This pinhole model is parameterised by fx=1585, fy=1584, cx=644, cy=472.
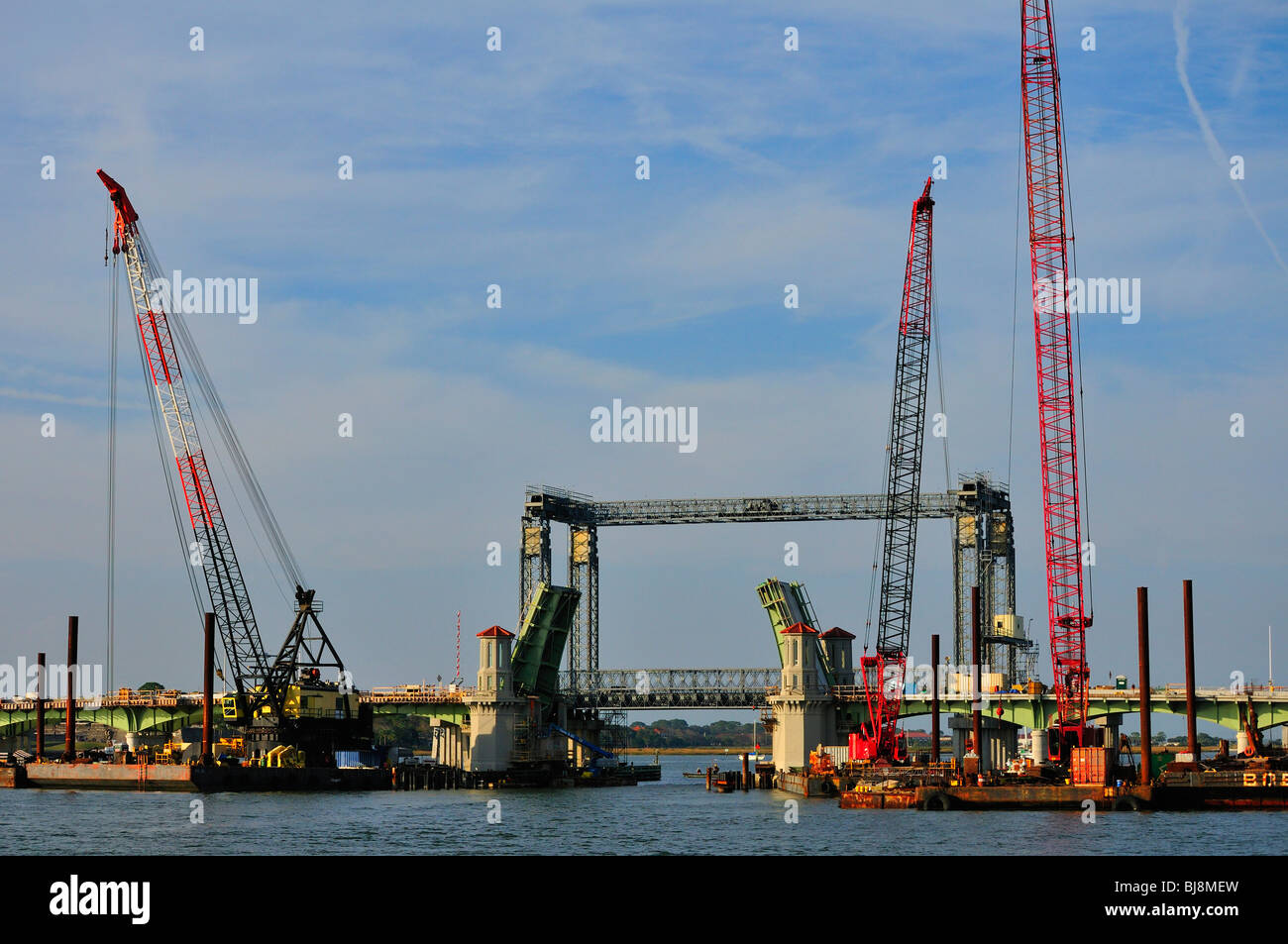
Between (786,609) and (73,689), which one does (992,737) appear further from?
(73,689)

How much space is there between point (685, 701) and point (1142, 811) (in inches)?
2940

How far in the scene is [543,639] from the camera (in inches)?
5536

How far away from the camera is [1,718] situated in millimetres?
163250

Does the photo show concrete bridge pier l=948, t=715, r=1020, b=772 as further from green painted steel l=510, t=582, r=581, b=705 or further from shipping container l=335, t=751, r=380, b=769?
shipping container l=335, t=751, r=380, b=769

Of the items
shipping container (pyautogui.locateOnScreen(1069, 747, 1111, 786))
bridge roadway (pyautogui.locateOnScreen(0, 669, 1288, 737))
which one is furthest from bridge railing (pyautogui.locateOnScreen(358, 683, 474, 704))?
shipping container (pyautogui.locateOnScreen(1069, 747, 1111, 786))

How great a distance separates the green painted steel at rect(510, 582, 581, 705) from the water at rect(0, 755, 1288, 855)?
3212 centimetres

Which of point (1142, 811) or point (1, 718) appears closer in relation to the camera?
point (1142, 811)

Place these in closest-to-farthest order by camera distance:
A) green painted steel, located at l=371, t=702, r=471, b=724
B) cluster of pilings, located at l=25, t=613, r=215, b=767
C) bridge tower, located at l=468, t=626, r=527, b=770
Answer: cluster of pilings, located at l=25, t=613, r=215, b=767
bridge tower, located at l=468, t=626, r=527, b=770
green painted steel, located at l=371, t=702, r=471, b=724

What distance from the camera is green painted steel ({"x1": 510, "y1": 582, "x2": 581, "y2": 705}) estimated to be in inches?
5433

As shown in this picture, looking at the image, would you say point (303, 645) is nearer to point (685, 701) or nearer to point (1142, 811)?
point (685, 701)

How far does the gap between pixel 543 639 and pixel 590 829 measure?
62134 mm

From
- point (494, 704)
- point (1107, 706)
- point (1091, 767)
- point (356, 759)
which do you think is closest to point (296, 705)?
point (356, 759)
